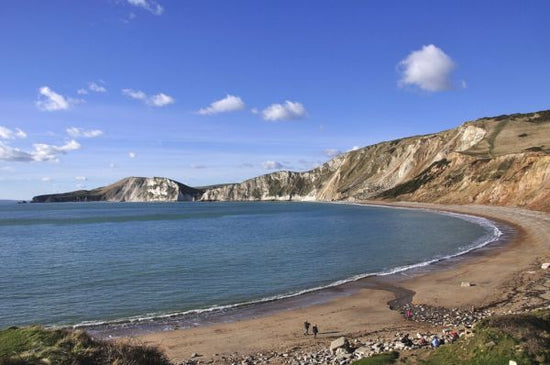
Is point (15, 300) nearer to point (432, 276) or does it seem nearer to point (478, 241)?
point (432, 276)

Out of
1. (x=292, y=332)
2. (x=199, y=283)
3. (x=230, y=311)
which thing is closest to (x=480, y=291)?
(x=292, y=332)

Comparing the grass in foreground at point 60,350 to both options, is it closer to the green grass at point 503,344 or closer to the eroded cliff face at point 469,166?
the green grass at point 503,344

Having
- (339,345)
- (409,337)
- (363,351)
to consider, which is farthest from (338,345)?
(409,337)

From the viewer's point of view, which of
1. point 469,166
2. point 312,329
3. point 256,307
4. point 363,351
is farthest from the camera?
point 469,166

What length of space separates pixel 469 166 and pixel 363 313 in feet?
339

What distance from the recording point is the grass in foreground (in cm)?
1130

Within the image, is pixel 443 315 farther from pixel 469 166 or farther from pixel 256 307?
pixel 469 166

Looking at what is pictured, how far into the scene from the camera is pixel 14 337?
12.4 meters

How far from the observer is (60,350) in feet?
38.6

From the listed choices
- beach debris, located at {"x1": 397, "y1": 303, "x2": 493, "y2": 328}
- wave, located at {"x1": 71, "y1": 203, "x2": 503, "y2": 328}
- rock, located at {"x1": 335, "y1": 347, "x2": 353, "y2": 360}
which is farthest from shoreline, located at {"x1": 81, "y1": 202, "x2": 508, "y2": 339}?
rock, located at {"x1": 335, "y1": 347, "x2": 353, "y2": 360}

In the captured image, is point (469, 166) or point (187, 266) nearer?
point (187, 266)

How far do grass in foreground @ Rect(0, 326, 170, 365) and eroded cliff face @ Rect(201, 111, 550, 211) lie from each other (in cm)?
7941

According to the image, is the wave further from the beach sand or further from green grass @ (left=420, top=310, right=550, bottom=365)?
green grass @ (left=420, top=310, right=550, bottom=365)

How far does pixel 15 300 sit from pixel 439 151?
139m
